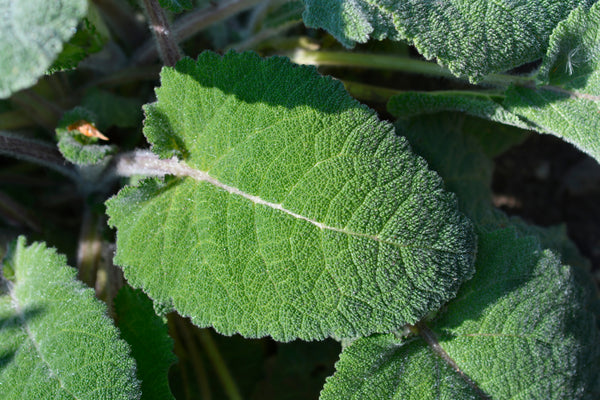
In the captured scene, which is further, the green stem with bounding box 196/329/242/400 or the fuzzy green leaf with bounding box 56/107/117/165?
the green stem with bounding box 196/329/242/400

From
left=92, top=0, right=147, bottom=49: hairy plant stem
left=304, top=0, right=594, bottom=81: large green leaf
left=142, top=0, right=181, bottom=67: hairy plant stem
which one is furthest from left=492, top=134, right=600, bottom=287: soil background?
left=92, top=0, right=147, bottom=49: hairy plant stem

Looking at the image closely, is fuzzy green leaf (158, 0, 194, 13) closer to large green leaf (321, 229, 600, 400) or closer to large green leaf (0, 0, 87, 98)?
large green leaf (0, 0, 87, 98)

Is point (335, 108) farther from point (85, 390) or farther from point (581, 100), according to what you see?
point (85, 390)

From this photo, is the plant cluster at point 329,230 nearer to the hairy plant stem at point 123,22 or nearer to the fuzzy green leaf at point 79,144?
the fuzzy green leaf at point 79,144

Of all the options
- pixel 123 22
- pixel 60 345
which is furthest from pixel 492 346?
pixel 123 22

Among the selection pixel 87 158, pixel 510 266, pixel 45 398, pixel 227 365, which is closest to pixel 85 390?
pixel 45 398

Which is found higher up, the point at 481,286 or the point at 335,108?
the point at 335,108

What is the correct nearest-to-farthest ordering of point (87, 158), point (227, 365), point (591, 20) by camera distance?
point (591, 20) → point (87, 158) → point (227, 365)
